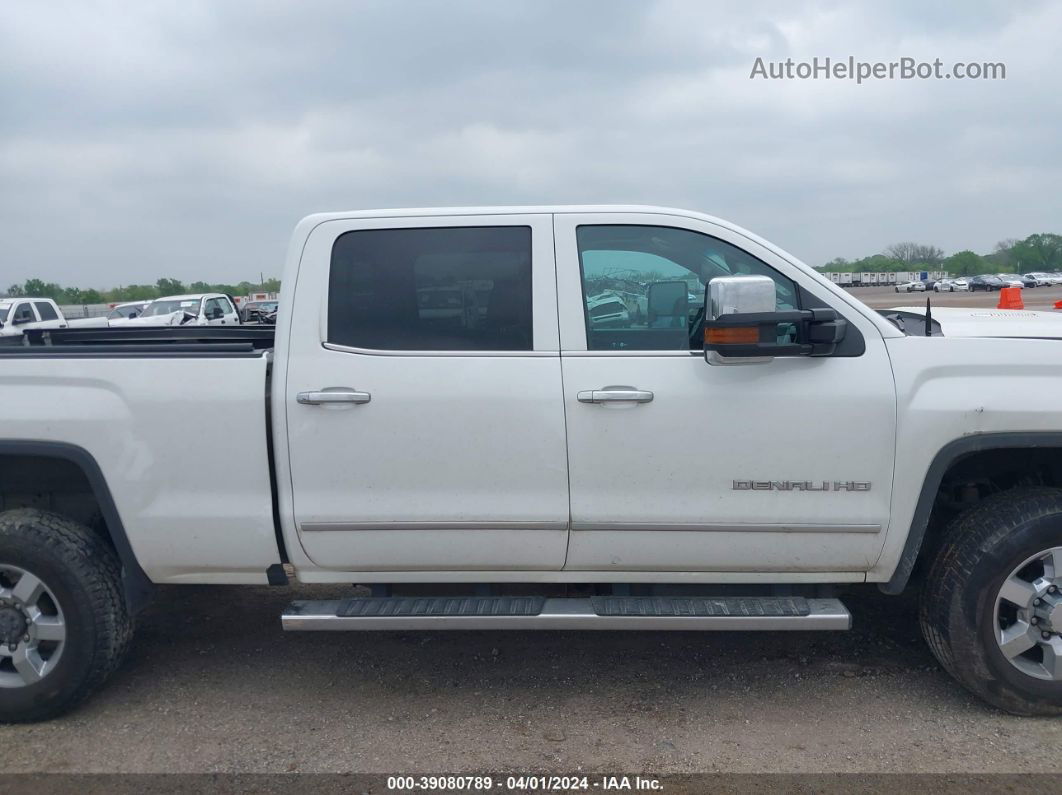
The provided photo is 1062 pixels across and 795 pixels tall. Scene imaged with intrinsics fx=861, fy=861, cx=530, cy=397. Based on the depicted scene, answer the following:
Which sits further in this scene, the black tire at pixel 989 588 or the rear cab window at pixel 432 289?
the rear cab window at pixel 432 289

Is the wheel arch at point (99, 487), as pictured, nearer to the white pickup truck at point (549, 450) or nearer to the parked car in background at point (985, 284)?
the white pickup truck at point (549, 450)

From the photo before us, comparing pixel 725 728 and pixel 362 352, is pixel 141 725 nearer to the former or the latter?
pixel 362 352

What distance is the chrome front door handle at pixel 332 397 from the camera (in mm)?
3260

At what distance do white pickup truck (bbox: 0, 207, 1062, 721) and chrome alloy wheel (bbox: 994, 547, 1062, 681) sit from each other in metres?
0.01

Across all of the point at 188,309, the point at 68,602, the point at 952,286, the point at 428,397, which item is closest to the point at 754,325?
the point at 428,397

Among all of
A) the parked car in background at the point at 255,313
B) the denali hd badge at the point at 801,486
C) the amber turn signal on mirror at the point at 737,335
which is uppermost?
the amber turn signal on mirror at the point at 737,335

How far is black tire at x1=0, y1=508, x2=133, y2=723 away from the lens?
336 centimetres

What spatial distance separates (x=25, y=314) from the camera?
19.8 m

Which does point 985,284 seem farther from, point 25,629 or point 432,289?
point 25,629

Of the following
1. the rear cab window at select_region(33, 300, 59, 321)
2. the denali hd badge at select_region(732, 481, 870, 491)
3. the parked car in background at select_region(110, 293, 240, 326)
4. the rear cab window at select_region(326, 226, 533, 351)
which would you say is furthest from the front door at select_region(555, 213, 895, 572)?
the rear cab window at select_region(33, 300, 59, 321)

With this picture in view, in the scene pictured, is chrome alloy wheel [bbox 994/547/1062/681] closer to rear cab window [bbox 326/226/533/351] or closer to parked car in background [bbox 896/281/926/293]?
rear cab window [bbox 326/226/533/351]

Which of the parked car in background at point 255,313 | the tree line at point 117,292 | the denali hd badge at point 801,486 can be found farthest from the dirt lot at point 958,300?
the tree line at point 117,292

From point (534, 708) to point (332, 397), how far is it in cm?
152

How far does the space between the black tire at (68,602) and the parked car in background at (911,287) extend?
5059 centimetres
